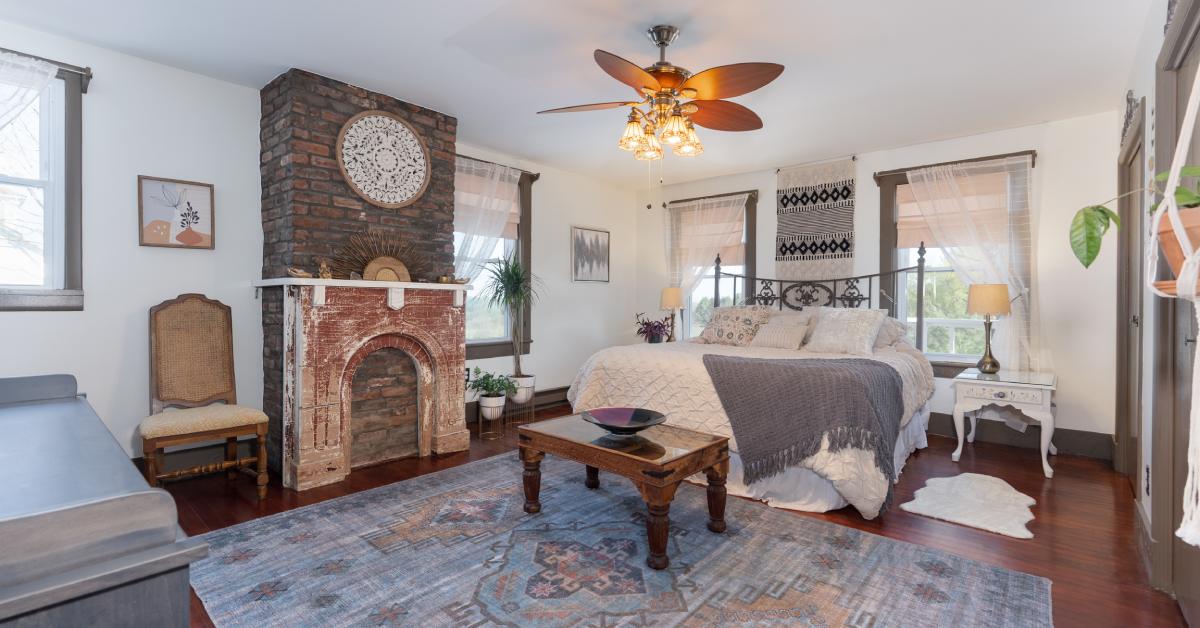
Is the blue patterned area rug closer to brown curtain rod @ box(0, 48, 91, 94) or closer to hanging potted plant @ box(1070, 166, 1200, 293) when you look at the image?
hanging potted plant @ box(1070, 166, 1200, 293)

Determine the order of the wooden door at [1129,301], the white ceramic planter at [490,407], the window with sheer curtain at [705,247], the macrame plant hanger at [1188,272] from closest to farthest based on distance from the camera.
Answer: the macrame plant hanger at [1188,272] → the wooden door at [1129,301] → the white ceramic planter at [490,407] → the window with sheer curtain at [705,247]

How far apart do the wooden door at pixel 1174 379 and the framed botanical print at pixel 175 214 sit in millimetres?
4671

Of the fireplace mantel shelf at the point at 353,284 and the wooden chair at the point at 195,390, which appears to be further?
the fireplace mantel shelf at the point at 353,284

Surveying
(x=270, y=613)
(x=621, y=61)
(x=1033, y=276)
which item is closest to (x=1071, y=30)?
(x=1033, y=276)

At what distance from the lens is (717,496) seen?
8.91 feet

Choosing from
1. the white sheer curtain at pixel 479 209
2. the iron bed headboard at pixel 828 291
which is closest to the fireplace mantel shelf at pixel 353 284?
the white sheer curtain at pixel 479 209

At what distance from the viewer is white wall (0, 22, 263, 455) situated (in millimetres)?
3059

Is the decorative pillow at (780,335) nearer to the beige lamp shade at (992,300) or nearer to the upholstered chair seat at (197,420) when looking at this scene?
the beige lamp shade at (992,300)

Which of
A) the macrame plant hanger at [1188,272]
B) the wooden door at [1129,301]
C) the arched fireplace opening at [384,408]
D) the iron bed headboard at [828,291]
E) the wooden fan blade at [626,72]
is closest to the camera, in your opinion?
the macrame plant hanger at [1188,272]

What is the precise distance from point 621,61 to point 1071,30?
2.42 meters

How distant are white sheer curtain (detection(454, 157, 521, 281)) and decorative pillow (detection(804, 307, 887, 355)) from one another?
2.93 metres

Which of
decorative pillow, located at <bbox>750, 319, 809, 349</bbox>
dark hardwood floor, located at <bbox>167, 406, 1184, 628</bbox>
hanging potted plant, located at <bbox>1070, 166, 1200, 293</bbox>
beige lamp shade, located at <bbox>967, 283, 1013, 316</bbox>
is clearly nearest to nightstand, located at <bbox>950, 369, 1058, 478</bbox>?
Answer: dark hardwood floor, located at <bbox>167, 406, 1184, 628</bbox>

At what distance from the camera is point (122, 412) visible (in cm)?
327

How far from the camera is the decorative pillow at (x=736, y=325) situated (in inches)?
188
